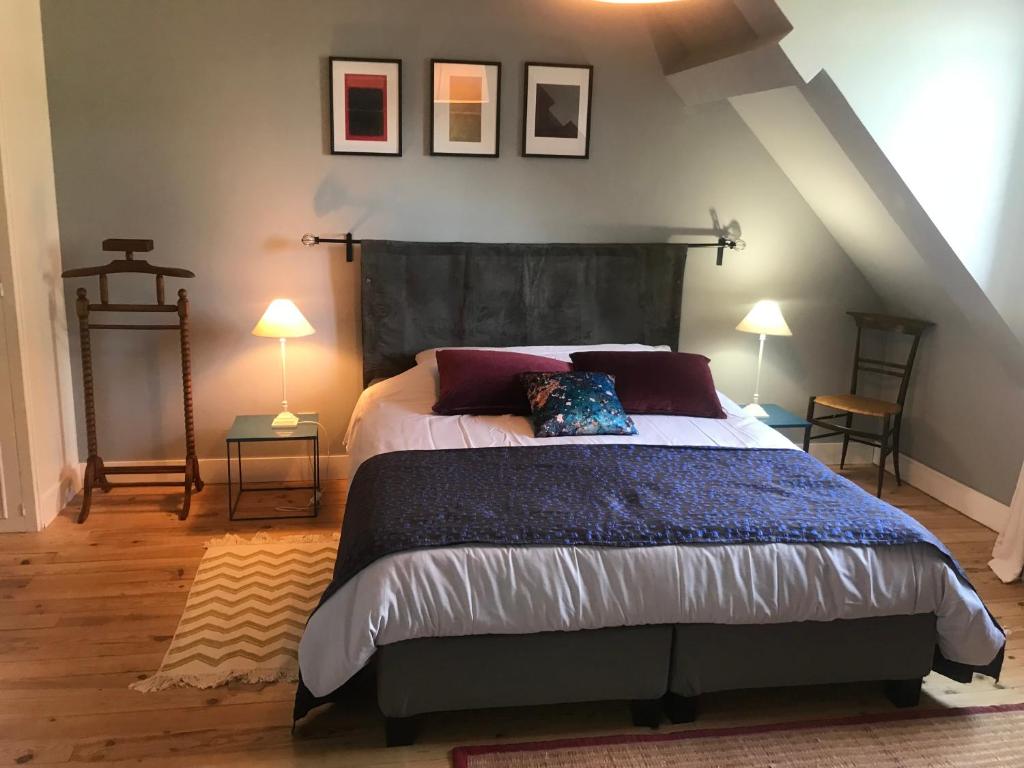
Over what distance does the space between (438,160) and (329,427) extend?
1.46 metres

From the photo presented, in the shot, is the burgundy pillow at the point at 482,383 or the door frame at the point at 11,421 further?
the burgundy pillow at the point at 482,383

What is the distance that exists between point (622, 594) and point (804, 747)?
71cm

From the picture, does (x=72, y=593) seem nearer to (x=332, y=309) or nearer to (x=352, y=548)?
(x=352, y=548)

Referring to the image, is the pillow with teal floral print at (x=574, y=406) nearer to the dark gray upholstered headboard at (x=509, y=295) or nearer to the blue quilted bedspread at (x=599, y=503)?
the blue quilted bedspread at (x=599, y=503)

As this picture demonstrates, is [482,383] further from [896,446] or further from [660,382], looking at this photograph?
[896,446]

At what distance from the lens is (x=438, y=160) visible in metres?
4.00

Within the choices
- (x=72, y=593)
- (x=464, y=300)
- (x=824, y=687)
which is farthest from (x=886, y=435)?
(x=72, y=593)

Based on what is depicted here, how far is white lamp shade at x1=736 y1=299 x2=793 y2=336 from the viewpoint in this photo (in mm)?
4117

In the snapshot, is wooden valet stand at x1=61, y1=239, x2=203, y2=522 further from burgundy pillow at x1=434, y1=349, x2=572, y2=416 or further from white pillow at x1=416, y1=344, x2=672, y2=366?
burgundy pillow at x1=434, y1=349, x2=572, y2=416

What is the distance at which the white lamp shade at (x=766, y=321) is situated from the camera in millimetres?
4117

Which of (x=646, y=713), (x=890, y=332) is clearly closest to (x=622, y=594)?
(x=646, y=713)

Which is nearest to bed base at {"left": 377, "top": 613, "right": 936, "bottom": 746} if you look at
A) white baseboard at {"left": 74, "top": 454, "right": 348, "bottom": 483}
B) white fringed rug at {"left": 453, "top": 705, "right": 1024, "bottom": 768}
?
white fringed rug at {"left": 453, "top": 705, "right": 1024, "bottom": 768}

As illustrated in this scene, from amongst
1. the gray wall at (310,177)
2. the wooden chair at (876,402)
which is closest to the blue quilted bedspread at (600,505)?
the wooden chair at (876,402)

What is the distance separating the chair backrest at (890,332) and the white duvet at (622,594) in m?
2.06
